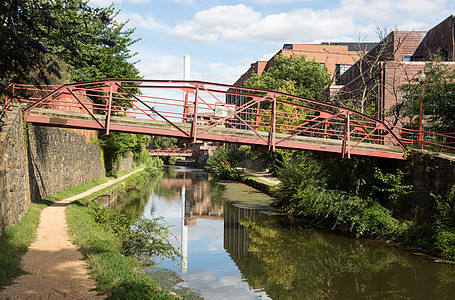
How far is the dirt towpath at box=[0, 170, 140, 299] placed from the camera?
6.57 metres

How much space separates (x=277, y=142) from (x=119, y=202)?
12991mm

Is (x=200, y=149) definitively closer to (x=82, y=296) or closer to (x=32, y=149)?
(x=32, y=149)

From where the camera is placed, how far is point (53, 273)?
25.0 feet

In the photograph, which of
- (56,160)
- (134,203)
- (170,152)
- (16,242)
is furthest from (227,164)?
(16,242)

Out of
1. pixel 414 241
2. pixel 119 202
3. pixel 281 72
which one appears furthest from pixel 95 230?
pixel 281 72

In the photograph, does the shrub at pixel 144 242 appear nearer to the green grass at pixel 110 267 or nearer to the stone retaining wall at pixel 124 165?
the green grass at pixel 110 267

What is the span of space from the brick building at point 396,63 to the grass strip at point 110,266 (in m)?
19.3

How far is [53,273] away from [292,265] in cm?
728

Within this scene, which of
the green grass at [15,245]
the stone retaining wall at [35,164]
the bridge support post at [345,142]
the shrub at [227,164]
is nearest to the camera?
the green grass at [15,245]

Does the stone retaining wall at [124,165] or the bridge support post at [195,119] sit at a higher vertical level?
the bridge support post at [195,119]

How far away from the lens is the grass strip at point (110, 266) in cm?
673

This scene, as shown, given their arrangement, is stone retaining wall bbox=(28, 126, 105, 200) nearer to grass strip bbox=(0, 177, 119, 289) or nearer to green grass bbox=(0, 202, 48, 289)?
grass strip bbox=(0, 177, 119, 289)

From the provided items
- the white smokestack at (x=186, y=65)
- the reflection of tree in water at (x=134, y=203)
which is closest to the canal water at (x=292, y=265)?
the reflection of tree in water at (x=134, y=203)

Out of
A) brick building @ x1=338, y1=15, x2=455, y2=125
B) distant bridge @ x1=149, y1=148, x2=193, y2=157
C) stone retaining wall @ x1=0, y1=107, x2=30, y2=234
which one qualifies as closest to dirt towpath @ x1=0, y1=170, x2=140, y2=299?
stone retaining wall @ x1=0, y1=107, x2=30, y2=234
